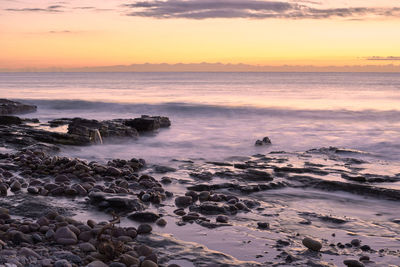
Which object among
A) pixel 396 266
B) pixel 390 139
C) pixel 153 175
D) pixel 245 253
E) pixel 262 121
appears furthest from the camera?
pixel 262 121

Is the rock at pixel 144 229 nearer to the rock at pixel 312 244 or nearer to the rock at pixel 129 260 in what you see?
the rock at pixel 129 260

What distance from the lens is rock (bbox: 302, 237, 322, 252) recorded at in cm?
494

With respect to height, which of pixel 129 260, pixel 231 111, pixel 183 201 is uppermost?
pixel 129 260

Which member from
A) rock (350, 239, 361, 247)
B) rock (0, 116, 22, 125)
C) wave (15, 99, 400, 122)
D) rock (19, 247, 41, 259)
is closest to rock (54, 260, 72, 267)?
rock (19, 247, 41, 259)

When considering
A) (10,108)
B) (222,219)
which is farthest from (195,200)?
(10,108)

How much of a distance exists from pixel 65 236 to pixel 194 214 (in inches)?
73.0

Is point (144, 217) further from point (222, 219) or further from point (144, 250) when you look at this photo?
point (144, 250)

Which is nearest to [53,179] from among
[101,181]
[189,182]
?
[101,181]

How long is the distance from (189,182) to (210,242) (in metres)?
3.24

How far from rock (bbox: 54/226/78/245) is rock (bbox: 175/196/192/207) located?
214 centimetres

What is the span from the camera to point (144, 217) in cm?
591

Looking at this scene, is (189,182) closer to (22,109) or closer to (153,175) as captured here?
(153,175)

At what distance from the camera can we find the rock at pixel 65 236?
4.79 metres

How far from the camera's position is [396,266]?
4.59 meters
